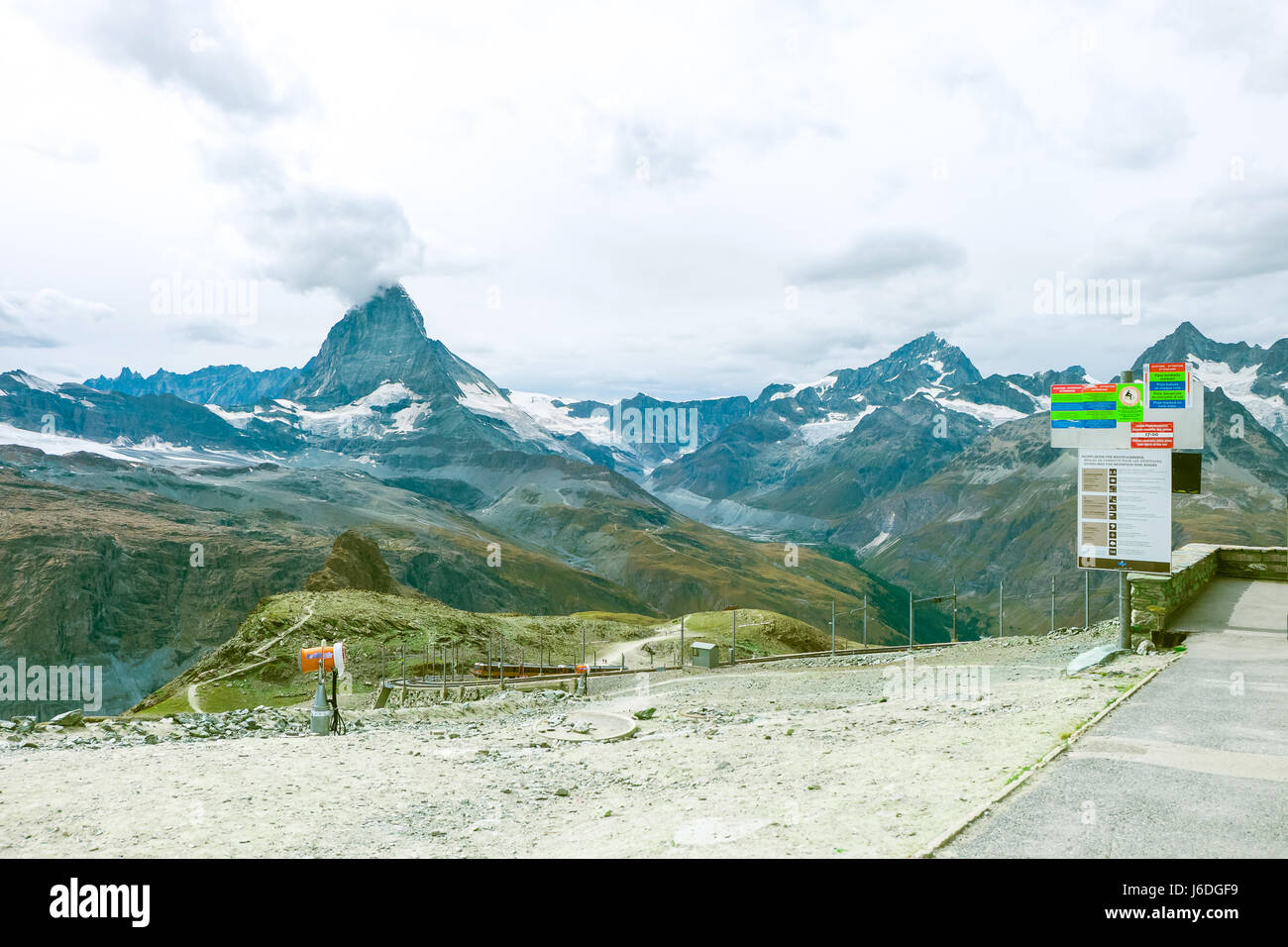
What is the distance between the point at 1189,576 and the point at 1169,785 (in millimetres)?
18250

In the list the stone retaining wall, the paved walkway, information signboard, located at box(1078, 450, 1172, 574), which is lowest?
the paved walkway

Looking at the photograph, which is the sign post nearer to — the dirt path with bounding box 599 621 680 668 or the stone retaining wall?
the stone retaining wall

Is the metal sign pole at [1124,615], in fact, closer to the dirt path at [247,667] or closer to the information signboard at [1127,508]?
the information signboard at [1127,508]

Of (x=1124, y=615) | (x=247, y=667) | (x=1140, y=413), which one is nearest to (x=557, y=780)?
(x=1124, y=615)

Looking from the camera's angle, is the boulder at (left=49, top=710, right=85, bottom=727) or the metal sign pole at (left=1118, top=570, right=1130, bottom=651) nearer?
the metal sign pole at (left=1118, top=570, right=1130, bottom=651)

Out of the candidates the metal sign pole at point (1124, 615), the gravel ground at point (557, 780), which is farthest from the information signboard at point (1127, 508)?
the gravel ground at point (557, 780)

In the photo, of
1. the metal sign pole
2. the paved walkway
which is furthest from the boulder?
the metal sign pole

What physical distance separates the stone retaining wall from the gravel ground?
123 inches

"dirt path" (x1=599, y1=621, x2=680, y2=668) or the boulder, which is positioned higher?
the boulder

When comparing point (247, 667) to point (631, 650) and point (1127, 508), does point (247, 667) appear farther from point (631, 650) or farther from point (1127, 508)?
point (1127, 508)

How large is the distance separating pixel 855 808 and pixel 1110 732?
5.44 m

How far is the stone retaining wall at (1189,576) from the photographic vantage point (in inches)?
858

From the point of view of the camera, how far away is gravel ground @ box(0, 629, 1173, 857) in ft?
33.9

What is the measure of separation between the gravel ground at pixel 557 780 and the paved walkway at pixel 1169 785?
0.65 metres
